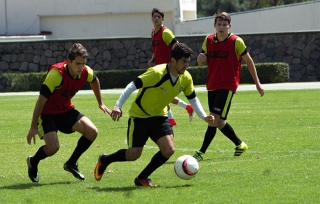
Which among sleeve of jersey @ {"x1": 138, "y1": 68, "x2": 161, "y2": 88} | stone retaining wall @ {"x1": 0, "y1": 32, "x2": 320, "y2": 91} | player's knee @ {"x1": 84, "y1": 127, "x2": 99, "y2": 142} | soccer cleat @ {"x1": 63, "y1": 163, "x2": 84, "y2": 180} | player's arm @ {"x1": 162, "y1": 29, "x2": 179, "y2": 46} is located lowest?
stone retaining wall @ {"x1": 0, "y1": 32, "x2": 320, "y2": 91}

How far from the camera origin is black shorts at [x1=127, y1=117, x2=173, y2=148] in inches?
317

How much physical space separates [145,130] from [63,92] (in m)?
1.13

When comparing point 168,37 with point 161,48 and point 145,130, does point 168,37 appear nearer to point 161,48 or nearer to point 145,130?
point 161,48

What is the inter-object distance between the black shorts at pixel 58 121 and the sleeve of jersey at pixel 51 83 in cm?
44

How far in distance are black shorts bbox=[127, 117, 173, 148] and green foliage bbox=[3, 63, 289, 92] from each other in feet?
69.2

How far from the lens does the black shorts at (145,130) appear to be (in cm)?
805

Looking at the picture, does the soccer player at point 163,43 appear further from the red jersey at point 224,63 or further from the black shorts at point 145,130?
the black shorts at point 145,130

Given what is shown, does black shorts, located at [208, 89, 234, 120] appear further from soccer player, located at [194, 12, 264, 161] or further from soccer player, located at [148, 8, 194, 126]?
soccer player, located at [148, 8, 194, 126]

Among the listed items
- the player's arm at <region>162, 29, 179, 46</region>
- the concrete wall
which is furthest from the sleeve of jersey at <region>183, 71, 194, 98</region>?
the concrete wall

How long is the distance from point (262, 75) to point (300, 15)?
8961 millimetres

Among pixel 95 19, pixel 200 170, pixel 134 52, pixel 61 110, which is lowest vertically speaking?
pixel 134 52

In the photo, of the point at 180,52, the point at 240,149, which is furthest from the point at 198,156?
the point at 180,52

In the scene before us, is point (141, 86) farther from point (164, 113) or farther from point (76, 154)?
point (76, 154)

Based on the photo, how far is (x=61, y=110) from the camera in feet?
28.3
